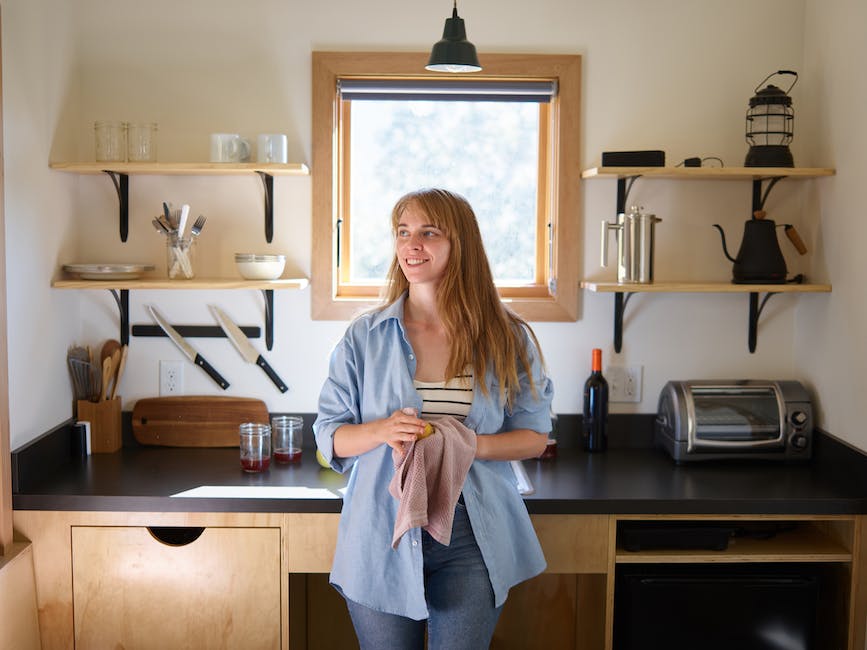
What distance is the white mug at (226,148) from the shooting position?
276 cm

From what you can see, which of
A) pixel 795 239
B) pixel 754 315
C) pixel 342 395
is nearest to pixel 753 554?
pixel 754 315

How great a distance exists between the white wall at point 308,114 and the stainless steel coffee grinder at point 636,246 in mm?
164

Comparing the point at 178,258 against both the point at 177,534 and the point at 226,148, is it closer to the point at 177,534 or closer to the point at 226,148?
the point at 226,148

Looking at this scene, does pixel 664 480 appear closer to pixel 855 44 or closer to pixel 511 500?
pixel 511 500

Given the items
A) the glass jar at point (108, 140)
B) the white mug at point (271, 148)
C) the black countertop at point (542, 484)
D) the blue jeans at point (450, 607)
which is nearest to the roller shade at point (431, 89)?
the white mug at point (271, 148)

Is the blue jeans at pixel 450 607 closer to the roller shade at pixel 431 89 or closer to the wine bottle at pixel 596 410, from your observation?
the wine bottle at pixel 596 410

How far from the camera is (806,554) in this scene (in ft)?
8.23

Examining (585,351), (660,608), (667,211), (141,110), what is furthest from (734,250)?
(141,110)

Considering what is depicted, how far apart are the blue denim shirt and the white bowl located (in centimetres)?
66

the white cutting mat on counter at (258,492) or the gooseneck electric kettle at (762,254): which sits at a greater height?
the gooseneck electric kettle at (762,254)

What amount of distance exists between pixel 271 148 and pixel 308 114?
21 cm

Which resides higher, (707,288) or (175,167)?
(175,167)

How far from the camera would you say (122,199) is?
2.90 metres

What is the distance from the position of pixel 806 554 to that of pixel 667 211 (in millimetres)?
1078
